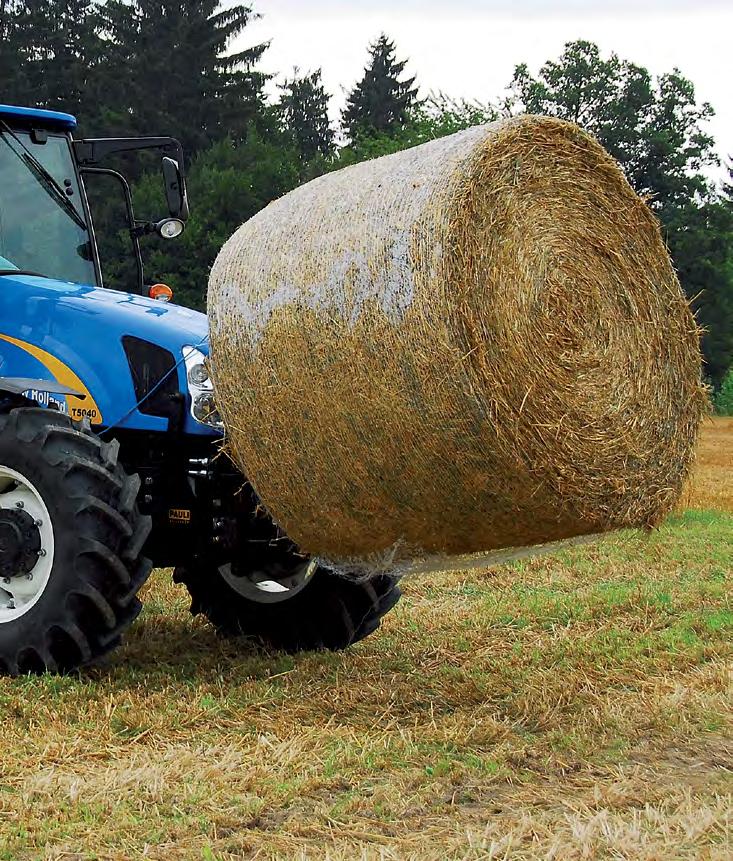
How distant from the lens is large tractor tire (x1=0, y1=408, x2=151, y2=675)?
4.79 meters

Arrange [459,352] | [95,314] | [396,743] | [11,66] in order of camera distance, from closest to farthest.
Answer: [459,352] < [396,743] < [95,314] < [11,66]

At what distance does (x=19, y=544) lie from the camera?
4.95 meters

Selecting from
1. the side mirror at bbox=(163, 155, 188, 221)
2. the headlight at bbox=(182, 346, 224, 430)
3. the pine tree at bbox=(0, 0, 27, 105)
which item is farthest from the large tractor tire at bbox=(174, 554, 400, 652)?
the pine tree at bbox=(0, 0, 27, 105)

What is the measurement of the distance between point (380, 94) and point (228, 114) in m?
21.1

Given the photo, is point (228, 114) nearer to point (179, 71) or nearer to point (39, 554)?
point (179, 71)

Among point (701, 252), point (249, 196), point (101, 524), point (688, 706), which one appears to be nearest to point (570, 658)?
point (688, 706)

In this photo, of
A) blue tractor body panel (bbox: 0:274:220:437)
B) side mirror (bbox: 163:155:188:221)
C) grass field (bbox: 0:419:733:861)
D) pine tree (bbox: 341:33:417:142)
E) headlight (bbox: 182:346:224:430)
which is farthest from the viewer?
pine tree (bbox: 341:33:417:142)

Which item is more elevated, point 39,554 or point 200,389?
point 200,389

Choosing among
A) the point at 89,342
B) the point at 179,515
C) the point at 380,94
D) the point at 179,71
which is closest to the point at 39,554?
the point at 179,515

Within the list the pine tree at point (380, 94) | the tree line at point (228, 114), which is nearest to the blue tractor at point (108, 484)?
the tree line at point (228, 114)

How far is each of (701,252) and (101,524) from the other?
124ft

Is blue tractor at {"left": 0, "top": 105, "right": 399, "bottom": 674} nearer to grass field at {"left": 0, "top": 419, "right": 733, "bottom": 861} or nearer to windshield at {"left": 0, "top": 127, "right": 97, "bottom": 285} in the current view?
windshield at {"left": 0, "top": 127, "right": 97, "bottom": 285}

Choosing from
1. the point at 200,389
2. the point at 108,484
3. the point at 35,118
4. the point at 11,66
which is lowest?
the point at 108,484

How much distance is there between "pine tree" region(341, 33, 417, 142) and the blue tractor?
49799mm
